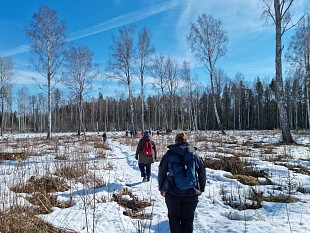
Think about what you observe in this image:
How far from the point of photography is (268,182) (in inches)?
231

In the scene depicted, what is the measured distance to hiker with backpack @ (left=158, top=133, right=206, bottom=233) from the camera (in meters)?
2.97

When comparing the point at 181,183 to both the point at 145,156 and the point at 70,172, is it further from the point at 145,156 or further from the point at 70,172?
the point at 70,172

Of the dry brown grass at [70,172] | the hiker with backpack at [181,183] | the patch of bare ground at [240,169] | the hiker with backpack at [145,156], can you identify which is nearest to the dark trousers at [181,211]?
the hiker with backpack at [181,183]

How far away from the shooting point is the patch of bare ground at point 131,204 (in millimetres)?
4270

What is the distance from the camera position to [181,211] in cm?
310

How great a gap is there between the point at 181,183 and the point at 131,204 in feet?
7.63

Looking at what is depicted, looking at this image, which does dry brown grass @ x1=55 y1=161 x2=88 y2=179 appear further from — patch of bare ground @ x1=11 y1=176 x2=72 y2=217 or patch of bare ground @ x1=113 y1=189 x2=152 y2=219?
patch of bare ground @ x1=113 y1=189 x2=152 y2=219

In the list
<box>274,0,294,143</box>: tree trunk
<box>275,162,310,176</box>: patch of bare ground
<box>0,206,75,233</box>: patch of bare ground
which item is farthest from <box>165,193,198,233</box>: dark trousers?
<box>274,0,294,143</box>: tree trunk

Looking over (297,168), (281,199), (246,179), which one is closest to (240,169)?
(246,179)

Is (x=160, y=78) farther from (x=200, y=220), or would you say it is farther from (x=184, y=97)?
(x=200, y=220)

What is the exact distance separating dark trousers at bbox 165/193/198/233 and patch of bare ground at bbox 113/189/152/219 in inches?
44.6

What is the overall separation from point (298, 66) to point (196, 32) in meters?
13.0

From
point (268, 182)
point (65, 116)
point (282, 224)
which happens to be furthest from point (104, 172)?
point (65, 116)

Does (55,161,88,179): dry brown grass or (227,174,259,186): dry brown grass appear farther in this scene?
(55,161,88,179): dry brown grass
